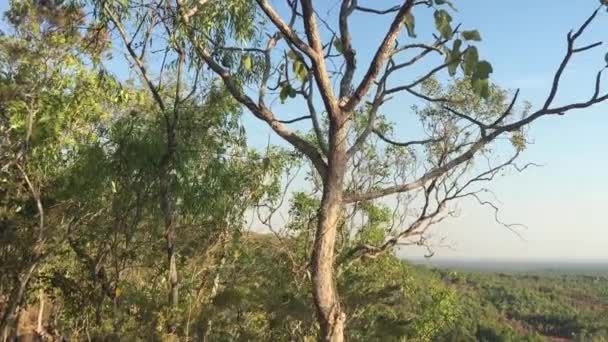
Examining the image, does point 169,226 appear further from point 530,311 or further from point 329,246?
point 530,311

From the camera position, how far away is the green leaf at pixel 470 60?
9.69 feet

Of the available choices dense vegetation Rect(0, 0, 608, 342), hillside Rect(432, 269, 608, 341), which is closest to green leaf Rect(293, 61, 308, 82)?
dense vegetation Rect(0, 0, 608, 342)

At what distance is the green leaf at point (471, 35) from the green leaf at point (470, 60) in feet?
0.16

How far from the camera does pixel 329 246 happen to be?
3.23 meters

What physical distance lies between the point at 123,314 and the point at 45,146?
5.64 feet

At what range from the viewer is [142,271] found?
7.78 m

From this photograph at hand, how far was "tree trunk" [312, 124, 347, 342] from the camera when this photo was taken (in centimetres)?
318

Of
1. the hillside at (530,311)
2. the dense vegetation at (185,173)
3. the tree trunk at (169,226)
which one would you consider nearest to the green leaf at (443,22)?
the dense vegetation at (185,173)

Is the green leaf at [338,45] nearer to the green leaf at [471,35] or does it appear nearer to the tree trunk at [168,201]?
the green leaf at [471,35]

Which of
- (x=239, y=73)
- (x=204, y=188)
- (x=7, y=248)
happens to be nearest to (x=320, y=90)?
(x=239, y=73)

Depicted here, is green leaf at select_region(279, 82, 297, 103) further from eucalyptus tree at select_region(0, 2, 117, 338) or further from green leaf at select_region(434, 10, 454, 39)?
eucalyptus tree at select_region(0, 2, 117, 338)

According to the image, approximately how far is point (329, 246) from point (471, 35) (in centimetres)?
125

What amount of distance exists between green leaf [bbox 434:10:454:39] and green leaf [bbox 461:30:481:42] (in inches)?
4.0

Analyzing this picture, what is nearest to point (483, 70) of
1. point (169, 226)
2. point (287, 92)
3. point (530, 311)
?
point (287, 92)
